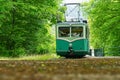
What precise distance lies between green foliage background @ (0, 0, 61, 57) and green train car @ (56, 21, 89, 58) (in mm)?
4145

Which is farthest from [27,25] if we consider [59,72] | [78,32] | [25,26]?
[59,72]

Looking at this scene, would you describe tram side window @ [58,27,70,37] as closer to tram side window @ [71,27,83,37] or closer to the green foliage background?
tram side window @ [71,27,83,37]

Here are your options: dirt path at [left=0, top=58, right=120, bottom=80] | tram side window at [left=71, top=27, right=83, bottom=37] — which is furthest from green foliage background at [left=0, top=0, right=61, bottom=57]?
dirt path at [left=0, top=58, right=120, bottom=80]

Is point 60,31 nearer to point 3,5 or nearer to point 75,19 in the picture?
point 75,19

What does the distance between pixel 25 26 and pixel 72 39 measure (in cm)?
911

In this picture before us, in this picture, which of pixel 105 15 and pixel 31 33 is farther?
pixel 105 15

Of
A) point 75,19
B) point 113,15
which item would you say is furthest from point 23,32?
point 113,15

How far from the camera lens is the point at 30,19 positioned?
4059 cm

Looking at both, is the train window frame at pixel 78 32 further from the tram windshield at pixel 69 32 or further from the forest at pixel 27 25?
the forest at pixel 27 25

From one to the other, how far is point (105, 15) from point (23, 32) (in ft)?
45.9

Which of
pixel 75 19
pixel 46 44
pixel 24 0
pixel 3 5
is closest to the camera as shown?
pixel 3 5

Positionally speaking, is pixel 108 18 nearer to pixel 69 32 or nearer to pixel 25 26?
pixel 25 26

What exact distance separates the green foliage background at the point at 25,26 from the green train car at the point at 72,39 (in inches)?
163

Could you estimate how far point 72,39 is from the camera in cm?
3266
